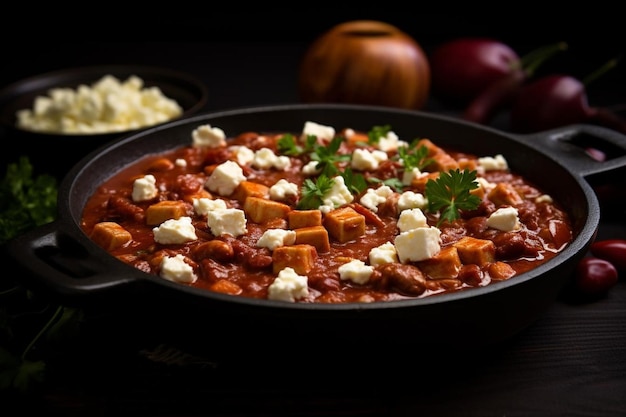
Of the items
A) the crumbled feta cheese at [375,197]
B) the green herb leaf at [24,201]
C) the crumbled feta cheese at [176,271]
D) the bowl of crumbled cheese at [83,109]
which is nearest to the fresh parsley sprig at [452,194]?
the crumbled feta cheese at [375,197]

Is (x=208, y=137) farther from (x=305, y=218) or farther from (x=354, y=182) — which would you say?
(x=305, y=218)

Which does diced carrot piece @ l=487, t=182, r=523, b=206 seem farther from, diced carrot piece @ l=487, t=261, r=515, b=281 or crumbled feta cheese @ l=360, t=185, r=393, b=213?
diced carrot piece @ l=487, t=261, r=515, b=281

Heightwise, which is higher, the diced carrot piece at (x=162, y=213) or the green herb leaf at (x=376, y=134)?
the green herb leaf at (x=376, y=134)

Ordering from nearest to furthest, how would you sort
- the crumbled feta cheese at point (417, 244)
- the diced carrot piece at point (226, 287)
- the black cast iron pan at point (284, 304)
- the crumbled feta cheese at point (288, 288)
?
the black cast iron pan at point (284, 304), the crumbled feta cheese at point (288, 288), the diced carrot piece at point (226, 287), the crumbled feta cheese at point (417, 244)

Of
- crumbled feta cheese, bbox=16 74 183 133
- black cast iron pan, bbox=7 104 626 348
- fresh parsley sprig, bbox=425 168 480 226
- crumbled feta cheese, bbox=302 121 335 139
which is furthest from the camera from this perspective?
crumbled feta cheese, bbox=16 74 183 133

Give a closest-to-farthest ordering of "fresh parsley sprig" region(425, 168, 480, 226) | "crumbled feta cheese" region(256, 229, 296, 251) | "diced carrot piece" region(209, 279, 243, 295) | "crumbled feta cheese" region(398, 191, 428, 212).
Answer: "diced carrot piece" region(209, 279, 243, 295) → "crumbled feta cheese" region(256, 229, 296, 251) → "fresh parsley sprig" region(425, 168, 480, 226) → "crumbled feta cheese" region(398, 191, 428, 212)

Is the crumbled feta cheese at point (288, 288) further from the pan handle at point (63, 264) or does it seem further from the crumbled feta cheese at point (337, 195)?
the crumbled feta cheese at point (337, 195)

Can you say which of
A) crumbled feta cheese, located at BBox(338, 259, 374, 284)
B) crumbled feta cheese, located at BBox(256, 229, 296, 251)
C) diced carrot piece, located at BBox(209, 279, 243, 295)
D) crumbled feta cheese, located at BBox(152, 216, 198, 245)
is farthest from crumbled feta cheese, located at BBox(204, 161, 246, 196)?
crumbled feta cheese, located at BBox(338, 259, 374, 284)
